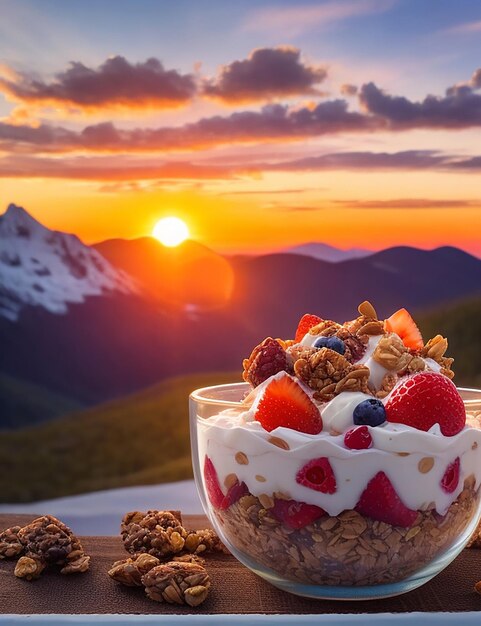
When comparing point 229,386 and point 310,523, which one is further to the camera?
point 229,386

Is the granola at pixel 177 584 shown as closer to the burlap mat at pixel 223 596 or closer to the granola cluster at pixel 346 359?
the burlap mat at pixel 223 596

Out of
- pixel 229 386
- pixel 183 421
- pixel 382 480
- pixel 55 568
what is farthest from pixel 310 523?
pixel 183 421

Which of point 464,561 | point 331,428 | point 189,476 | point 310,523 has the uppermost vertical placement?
point 331,428

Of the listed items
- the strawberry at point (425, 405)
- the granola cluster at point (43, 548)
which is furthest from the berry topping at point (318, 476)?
the granola cluster at point (43, 548)

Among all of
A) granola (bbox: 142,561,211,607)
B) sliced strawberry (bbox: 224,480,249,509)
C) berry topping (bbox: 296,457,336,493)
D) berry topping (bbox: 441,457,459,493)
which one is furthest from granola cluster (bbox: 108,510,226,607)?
berry topping (bbox: 441,457,459,493)

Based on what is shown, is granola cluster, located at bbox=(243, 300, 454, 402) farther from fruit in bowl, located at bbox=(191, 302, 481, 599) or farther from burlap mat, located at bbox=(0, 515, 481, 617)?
burlap mat, located at bbox=(0, 515, 481, 617)

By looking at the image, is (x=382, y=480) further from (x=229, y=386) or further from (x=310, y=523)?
(x=229, y=386)

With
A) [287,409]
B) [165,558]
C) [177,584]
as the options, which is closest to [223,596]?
[177,584]
